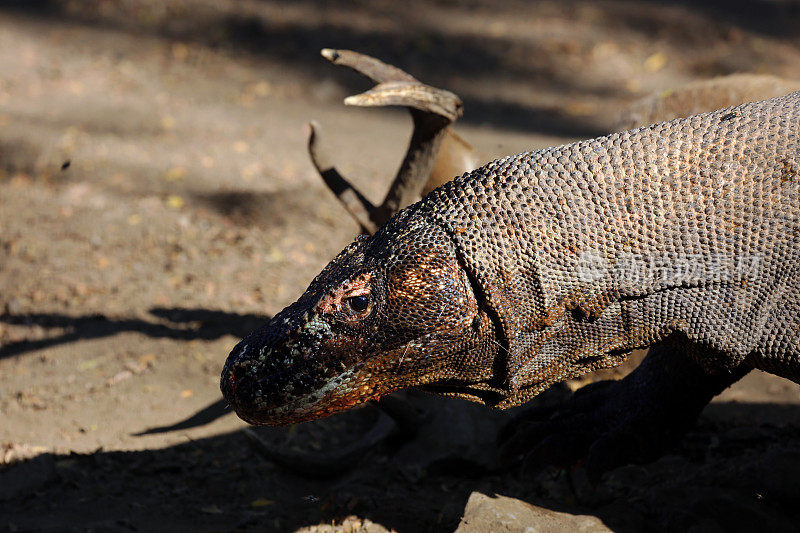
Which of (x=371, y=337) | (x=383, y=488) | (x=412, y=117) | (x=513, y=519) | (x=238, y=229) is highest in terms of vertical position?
(x=412, y=117)

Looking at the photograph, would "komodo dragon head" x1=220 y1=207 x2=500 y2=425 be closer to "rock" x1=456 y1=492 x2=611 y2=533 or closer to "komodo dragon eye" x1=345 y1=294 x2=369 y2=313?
"komodo dragon eye" x1=345 y1=294 x2=369 y2=313

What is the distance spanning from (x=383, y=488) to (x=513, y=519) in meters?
0.85

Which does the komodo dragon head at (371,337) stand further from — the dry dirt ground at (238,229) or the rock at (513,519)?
the dry dirt ground at (238,229)

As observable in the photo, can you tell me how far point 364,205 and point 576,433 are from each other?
4.19 ft

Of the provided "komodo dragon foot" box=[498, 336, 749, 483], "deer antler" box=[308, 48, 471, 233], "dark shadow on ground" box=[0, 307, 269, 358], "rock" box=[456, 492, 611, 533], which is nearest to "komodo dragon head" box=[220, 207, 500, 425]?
"rock" box=[456, 492, 611, 533]

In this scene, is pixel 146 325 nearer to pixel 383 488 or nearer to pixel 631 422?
pixel 383 488

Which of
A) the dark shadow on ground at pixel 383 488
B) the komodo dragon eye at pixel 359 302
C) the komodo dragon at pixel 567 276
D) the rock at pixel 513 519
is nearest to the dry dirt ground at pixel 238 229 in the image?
the dark shadow on ground at pixel 383 488

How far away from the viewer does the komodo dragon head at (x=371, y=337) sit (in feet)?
6.34

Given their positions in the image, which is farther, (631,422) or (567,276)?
(631,422)

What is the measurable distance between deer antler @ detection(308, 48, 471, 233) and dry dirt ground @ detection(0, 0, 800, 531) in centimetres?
91

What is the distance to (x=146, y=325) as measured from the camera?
4414 millimetres

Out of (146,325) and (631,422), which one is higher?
(631,422)

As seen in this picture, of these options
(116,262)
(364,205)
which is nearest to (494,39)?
(116,262)

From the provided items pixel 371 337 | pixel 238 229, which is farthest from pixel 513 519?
pixel 238 229
